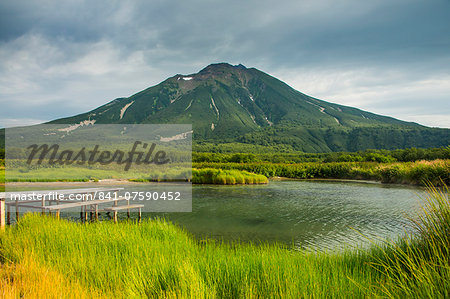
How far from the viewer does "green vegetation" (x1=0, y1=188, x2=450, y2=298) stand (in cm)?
314

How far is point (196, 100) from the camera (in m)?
194

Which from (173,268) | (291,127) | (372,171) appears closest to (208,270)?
(173,268)

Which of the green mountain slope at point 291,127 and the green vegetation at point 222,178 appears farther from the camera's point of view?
the green mountain slope at point 291,127

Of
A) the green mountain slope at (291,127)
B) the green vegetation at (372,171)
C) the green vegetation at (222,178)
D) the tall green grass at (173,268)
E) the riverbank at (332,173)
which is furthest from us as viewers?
the green mountain slope at (291,127)

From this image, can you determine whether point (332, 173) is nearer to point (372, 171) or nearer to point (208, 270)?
point (372, 171)

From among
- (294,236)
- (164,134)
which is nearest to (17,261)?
(294,236)

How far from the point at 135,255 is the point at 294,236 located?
5511mm

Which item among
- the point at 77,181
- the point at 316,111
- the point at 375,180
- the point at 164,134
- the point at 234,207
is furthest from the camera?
the point at 316,111

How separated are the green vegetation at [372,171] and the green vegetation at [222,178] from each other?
9.50m

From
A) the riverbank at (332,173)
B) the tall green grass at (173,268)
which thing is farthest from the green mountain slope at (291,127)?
the tall green grass at (173,268)

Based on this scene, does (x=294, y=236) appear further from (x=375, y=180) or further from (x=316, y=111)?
(x=316, y=111)

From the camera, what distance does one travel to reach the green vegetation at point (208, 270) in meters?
3.14

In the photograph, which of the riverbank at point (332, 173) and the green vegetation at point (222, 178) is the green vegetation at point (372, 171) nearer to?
the riverbank at point (332, 173)

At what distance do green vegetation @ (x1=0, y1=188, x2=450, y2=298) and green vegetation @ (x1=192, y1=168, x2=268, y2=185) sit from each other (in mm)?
22284
